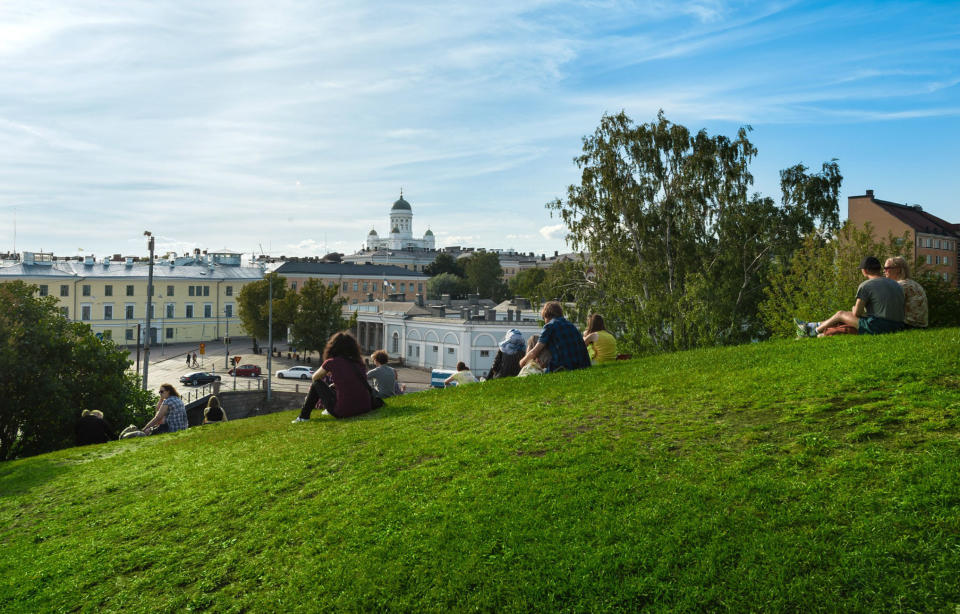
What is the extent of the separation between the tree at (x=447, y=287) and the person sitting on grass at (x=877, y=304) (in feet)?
336

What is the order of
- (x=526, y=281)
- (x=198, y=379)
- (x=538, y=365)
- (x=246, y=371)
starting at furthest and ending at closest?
(x=526, y=281) < (x=246, y=371) < (x=198, y=379) < (x=538, y=365)

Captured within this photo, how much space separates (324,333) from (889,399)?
63.0 m

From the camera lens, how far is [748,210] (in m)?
35.5

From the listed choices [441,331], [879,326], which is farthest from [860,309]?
[441,331]

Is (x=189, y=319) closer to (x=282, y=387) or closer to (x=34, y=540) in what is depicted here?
(x=282, y=387)

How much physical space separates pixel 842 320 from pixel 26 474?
14.9m

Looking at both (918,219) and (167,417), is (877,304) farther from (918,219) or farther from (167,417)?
(918,219)

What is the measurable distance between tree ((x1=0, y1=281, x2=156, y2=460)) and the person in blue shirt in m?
12.3

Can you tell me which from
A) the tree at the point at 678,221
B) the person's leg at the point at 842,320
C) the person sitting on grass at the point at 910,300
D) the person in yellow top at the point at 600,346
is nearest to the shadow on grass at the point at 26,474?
the person in yellow top at the point at 600,346

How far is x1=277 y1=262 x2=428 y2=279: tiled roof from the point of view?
102m

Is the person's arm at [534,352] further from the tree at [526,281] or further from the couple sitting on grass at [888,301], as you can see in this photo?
the tree at [526,281]

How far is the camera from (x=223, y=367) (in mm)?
65375

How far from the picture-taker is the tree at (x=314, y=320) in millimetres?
67188

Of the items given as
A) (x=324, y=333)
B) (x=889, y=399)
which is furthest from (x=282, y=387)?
(x=889, y=399)
